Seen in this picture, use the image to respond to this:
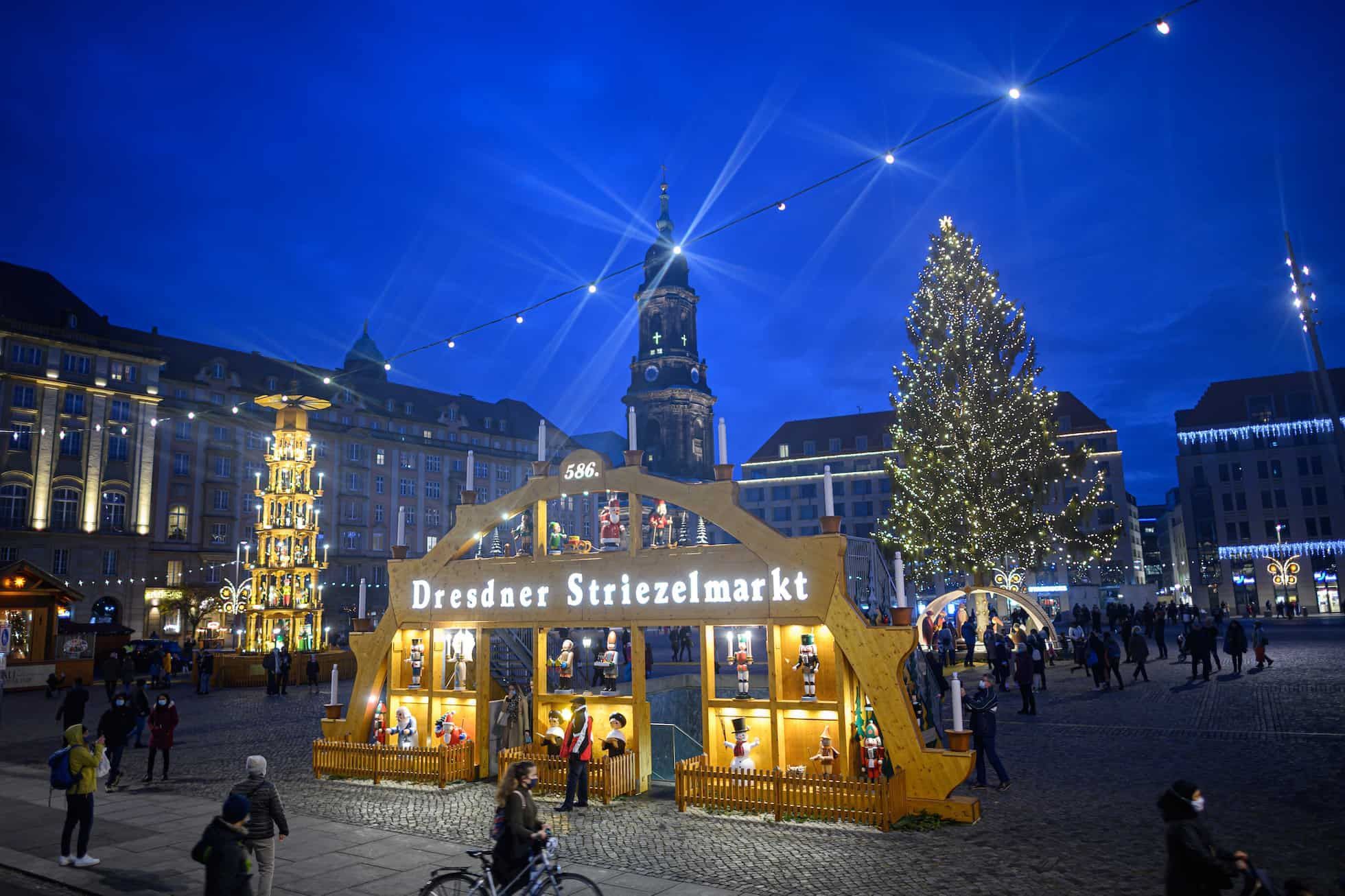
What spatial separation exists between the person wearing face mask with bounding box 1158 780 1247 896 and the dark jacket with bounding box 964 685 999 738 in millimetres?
7545

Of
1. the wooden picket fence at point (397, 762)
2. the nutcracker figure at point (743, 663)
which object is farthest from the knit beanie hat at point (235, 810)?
the nutcracker figure at point (743, 663)

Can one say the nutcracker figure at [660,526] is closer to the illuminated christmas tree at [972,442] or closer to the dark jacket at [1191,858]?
the dark jacket at [1191,858]

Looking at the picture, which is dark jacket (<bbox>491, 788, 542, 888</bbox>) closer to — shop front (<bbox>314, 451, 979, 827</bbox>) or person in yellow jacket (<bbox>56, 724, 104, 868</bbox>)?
shop front (<bbox>314, 451, 979, 827</bbox>)

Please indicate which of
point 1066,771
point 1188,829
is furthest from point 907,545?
point 1188,829

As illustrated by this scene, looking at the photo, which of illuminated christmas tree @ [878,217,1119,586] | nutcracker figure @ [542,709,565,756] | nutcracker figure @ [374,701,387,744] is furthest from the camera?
illuminated christmas tree @ [878,217,1119,586]

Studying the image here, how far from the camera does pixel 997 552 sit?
118ft

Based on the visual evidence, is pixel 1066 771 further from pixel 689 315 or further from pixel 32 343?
pixel 689 315

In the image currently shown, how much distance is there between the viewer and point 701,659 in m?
13.3

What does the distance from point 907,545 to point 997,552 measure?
3.77 m

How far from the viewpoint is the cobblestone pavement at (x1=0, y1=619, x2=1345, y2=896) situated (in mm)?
9648

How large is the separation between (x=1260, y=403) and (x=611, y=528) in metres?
80.0

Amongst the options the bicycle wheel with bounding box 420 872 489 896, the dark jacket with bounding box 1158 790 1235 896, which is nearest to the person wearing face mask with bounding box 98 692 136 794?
the bicycle wheel with bounding box 420 872 489 896

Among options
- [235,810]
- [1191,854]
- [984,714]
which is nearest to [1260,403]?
[984,714]

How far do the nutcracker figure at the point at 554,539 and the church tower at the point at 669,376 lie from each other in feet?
214
